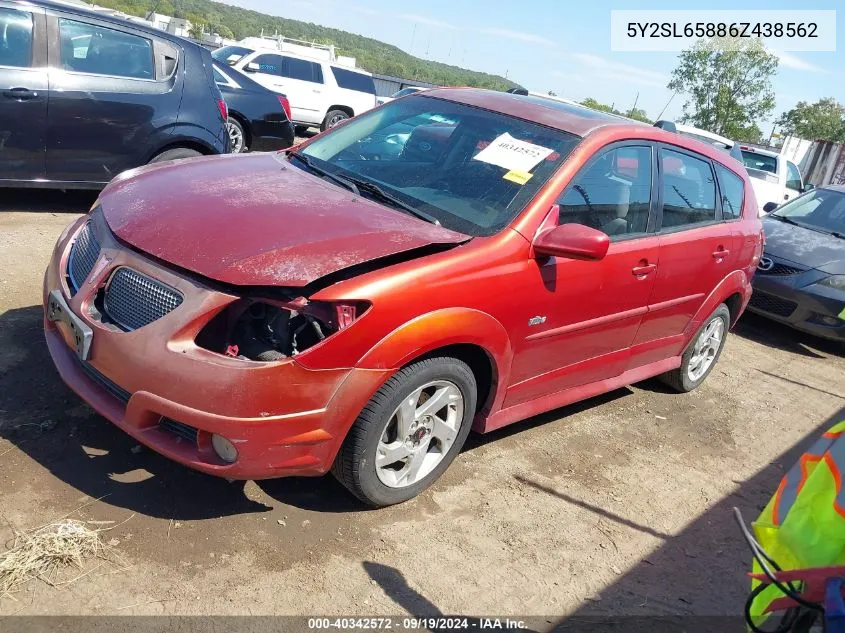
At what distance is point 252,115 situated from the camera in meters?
9.70

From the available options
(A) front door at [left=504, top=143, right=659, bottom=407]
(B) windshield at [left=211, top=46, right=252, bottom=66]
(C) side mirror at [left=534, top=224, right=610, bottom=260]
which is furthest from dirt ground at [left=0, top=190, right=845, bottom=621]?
(B) windshield at [left=211, top=46, right=252, bottom=66]

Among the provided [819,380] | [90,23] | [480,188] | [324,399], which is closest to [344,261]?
[324,399]

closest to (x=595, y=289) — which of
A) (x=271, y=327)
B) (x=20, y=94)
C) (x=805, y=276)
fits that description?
(x=271, y=327)

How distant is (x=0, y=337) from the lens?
403 cm

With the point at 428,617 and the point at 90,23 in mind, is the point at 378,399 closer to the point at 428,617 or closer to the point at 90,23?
the point at 428,617

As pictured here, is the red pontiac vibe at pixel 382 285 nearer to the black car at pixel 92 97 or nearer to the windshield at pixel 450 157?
the windshield at pixel 450 157

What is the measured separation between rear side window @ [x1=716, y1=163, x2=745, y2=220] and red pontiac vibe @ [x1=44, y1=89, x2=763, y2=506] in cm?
44

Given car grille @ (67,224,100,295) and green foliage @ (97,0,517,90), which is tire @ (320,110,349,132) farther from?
green foliage @ (97,0,517,90)

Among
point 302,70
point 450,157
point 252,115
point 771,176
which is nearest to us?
point 450,157

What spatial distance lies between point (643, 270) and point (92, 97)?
15.7 feet

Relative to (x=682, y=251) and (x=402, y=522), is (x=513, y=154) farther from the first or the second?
(x=402, y=522)

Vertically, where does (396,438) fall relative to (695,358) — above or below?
above

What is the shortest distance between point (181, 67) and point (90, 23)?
2.67 ft

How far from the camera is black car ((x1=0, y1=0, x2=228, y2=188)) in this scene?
579 centimetres
